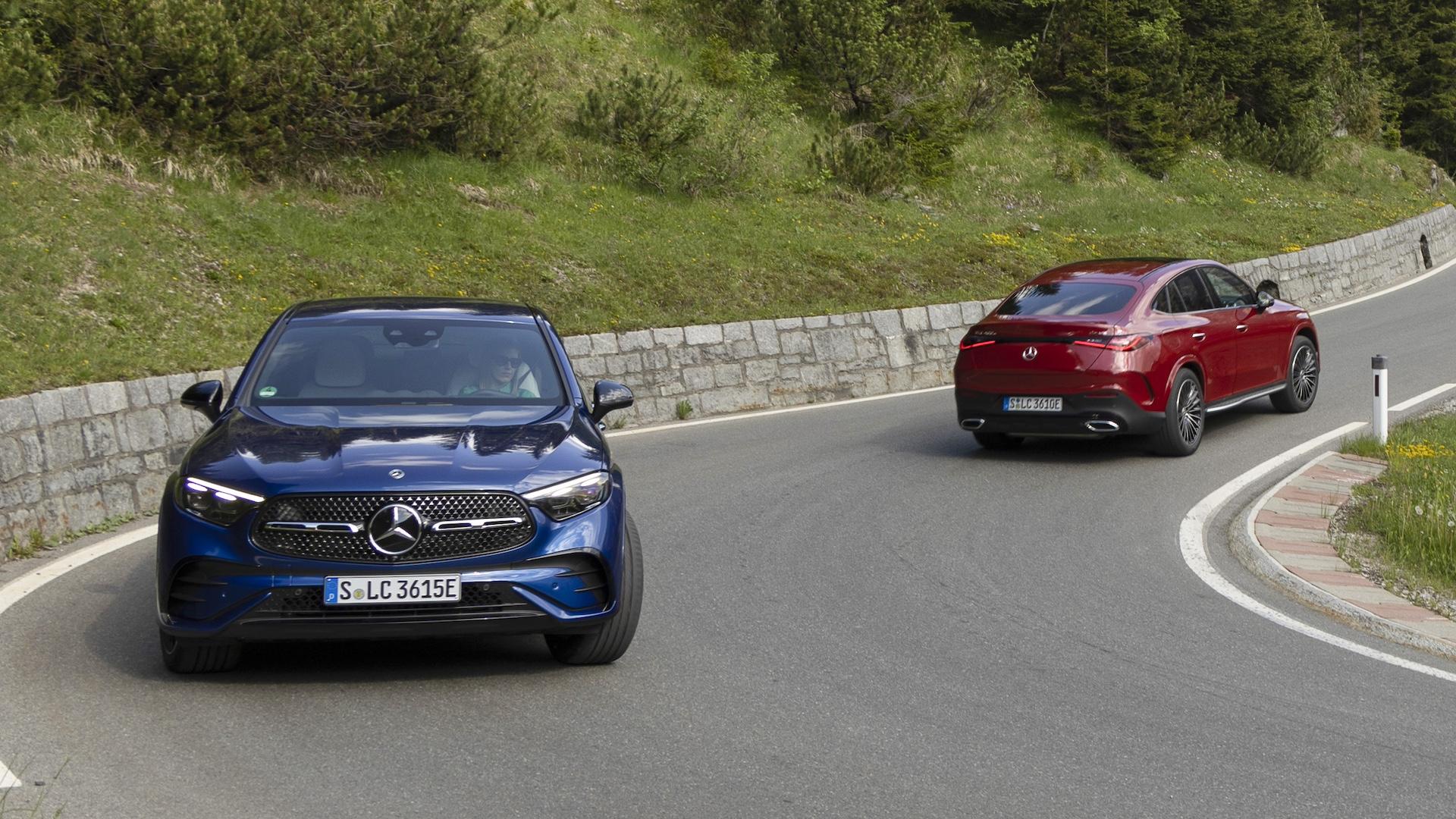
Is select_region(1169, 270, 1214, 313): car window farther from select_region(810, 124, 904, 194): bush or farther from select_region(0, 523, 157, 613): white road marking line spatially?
select_region(810, 124, 904, 194): bush

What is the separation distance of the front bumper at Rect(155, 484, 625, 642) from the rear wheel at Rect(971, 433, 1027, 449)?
7.98m

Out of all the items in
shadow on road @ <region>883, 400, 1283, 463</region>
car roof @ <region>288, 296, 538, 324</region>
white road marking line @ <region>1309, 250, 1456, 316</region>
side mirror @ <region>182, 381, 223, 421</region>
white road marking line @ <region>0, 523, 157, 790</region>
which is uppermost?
car roof @ <region>288, 296, 538, 324</region>

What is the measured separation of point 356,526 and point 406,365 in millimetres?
1650

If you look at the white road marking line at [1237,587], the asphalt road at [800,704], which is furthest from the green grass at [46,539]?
the white road marking line at [1237,587]

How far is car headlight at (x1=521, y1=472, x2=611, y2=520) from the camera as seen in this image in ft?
20.2

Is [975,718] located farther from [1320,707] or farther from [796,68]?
[796,68]

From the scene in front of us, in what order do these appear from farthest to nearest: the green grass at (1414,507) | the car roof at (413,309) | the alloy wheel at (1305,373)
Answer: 1. the alloy wheel at (1305,373)
2. the green grass at (1414,507)
3. the car roof at (413,309)

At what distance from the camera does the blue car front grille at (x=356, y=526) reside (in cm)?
598

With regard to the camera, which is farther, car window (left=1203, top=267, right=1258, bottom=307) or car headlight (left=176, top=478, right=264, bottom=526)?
car window (left=1203, top=267, right=1258, bottom=307)

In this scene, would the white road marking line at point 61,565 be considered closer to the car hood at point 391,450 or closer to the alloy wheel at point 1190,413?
the car hood at point 391,450

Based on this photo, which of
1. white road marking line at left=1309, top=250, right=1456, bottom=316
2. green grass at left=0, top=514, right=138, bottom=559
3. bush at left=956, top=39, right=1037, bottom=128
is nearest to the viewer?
green grass at left=0, top=514, right=138, bottom=559

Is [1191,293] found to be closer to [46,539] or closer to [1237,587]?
[1237,587]

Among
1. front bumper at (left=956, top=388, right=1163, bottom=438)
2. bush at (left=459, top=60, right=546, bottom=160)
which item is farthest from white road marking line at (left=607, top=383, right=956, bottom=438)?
bush at (left=459, top=60, right=546, bottom=160)

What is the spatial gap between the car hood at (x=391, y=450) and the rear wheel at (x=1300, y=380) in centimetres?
1048
